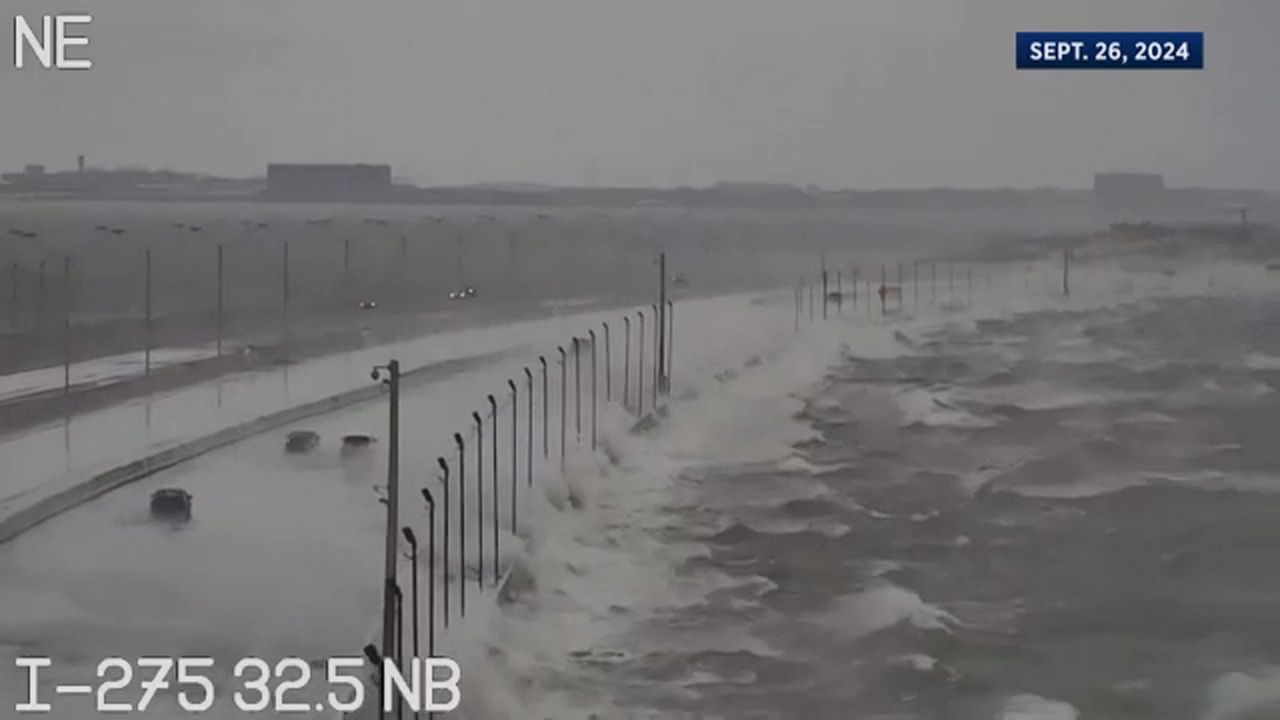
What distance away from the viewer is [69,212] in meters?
3.08

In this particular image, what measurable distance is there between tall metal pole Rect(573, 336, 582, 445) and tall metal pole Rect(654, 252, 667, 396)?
133mm

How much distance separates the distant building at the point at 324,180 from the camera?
10.2ft

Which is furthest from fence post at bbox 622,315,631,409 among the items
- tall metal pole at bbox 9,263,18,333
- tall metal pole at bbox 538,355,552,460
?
tall metal pole at bbox 9,263,18,333

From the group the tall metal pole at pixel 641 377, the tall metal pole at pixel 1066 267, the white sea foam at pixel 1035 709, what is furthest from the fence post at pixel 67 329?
the tall metal pole at pixel 1066 267

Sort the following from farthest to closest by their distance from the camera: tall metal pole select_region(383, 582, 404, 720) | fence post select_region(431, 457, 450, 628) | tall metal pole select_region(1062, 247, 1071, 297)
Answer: tall metal pole select_region(1062, 247, 1071, 297), fence post select_region(431, 457, 450, 628), tall metal pole select_region(383, 582, 404, 720)

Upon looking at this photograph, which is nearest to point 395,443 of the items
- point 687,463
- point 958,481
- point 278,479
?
point 278,479

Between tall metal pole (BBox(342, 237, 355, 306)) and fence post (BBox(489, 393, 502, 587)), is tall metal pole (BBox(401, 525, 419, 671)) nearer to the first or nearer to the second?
fence post (BBox(489, 393, 502, 587))

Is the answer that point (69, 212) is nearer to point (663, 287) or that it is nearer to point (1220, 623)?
point (663, 287)

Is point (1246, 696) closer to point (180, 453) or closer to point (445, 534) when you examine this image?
point (445, 534)

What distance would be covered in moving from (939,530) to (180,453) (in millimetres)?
1253

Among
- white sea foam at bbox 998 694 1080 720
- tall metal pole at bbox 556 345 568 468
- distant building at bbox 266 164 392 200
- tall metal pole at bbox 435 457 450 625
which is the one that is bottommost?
white sea foam at bbox 998 694 1080 720

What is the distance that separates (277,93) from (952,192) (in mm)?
1172

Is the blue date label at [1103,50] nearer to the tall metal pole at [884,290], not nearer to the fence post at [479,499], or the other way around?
the tall metal pole at [884,290]

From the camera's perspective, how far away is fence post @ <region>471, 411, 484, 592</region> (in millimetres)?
2971
